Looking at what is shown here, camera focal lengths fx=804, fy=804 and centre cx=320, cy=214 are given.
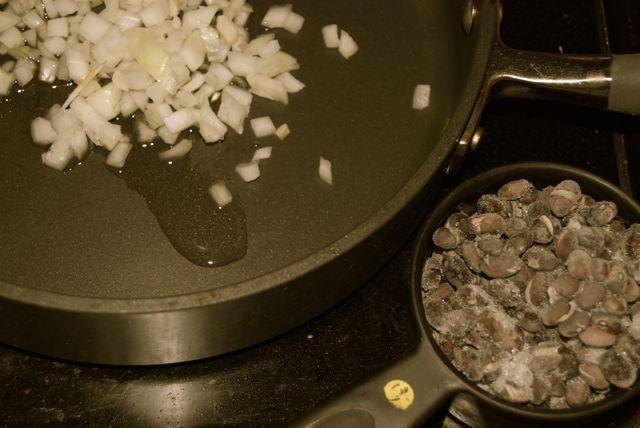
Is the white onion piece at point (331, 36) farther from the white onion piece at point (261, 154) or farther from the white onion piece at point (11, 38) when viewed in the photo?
the white onion piece at point (11, 38)

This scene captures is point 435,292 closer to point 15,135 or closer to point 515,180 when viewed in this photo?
point 515,180

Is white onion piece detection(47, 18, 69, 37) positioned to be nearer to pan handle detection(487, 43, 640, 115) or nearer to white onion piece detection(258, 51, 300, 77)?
white onion piece detection(258, 51, 300, 77)

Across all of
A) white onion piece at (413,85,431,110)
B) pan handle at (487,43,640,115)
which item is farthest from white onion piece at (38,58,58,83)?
pan handle at (487,43,640,115)

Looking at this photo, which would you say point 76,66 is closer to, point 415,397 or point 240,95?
point 240,95

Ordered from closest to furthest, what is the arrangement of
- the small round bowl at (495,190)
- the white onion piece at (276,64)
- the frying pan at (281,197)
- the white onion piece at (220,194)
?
the frying pan at (281,197)
the small round bowl at (495,190)
the white onion piece at (220,194)
the white onion piece at (276,64)

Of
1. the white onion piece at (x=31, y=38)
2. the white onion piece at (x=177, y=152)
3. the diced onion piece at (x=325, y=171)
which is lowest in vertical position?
the diced onion piece at (x=325, y=171)

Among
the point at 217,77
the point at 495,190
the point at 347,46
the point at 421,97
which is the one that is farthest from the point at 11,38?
the point at 495,190

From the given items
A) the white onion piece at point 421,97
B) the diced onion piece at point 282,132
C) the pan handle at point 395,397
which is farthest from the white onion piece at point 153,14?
the pan handle at point 395,397
